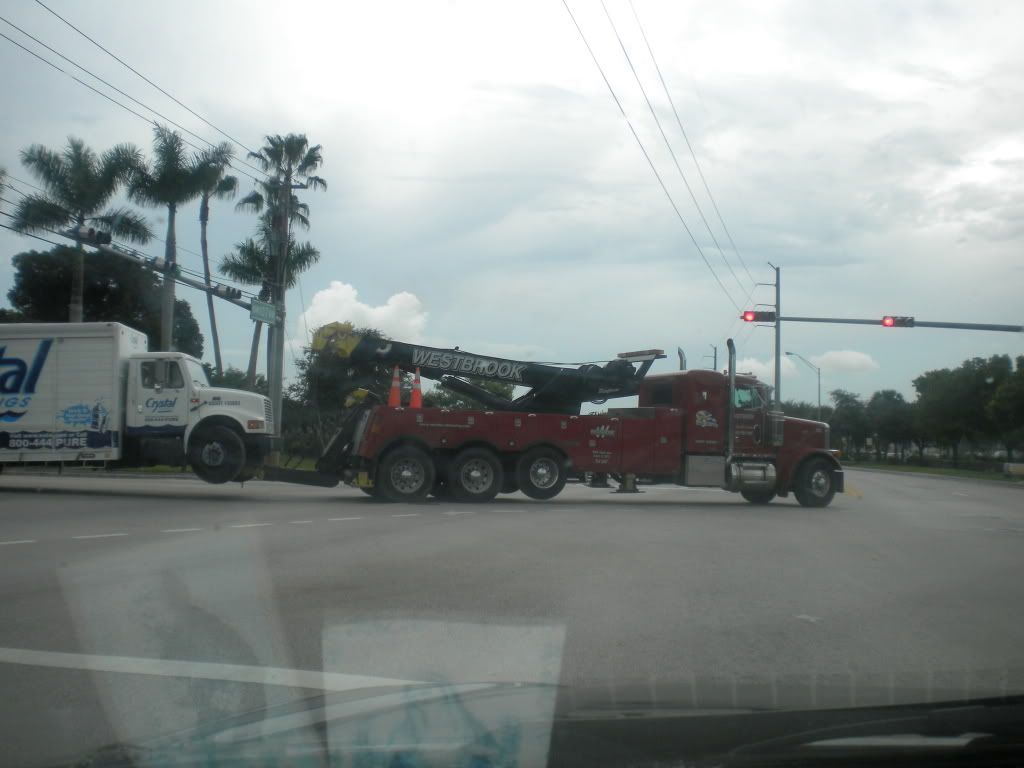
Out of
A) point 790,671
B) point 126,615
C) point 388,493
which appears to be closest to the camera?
point 790,671

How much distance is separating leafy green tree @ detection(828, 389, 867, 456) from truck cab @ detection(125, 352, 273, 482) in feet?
248

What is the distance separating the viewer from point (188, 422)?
62.5 ft

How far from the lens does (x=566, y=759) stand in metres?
3.23

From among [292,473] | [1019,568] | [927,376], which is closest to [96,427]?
[292,473]

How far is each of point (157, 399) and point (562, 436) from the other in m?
8.06

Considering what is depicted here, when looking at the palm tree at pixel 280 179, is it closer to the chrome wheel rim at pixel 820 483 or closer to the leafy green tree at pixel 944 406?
the chrome wheel rim at pixel 820 483

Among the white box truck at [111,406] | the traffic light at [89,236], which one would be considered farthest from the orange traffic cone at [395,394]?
the traffic light at [89,236]

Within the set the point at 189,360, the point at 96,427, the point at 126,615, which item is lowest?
the point at 126,615

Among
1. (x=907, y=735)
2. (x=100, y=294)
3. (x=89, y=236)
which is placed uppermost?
(x=100, y=294)

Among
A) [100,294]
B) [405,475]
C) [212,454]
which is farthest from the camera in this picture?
[100,294]

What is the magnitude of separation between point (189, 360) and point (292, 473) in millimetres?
3220

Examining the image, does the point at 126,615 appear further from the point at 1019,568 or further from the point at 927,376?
the point at 927,376

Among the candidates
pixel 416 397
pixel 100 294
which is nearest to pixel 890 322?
pixel 416 397

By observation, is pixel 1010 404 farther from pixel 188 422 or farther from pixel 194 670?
pixel 194 670
